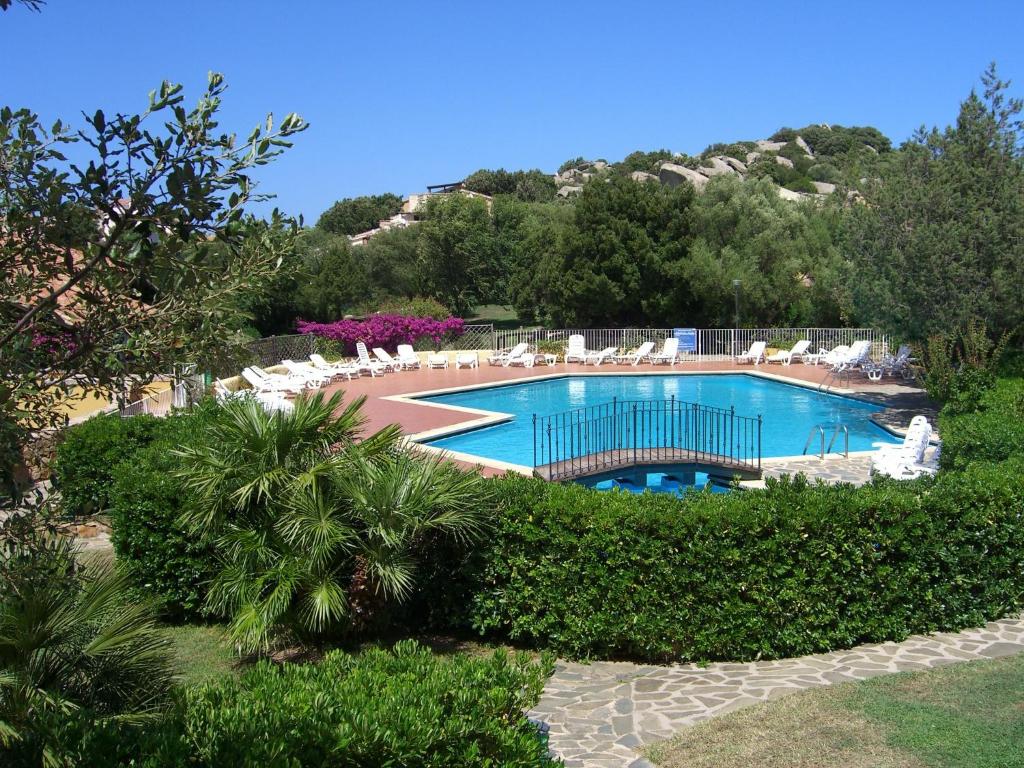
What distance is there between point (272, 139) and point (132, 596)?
353 cm

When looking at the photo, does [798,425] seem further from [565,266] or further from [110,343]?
[110,343]

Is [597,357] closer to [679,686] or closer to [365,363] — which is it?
[365,363]

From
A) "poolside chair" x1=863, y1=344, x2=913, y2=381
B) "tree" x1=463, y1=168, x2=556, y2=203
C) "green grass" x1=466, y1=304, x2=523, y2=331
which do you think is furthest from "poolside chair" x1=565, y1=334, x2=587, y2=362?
"tree" x1=463, y1=168, x2=556, y2=203

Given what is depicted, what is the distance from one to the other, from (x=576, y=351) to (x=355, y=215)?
196 ft

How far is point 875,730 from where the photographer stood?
529 cm

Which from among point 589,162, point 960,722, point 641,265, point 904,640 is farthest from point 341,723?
point 589,162

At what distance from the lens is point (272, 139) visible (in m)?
2.85

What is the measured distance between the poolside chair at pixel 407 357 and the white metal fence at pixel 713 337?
3829 mm

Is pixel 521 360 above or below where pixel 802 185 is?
below

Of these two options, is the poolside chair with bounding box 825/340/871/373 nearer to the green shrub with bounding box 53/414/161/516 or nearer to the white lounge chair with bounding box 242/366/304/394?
the white lounge chair with bounding box 242/366/304/394

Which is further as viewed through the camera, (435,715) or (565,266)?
(565,266)

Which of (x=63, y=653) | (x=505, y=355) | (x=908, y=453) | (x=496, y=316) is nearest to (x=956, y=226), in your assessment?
(x=908, y=453)

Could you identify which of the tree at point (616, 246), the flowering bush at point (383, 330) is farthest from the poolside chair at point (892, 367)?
the flowering bush at point (383, 330)

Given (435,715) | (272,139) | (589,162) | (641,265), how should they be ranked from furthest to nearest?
(589,162) → (641,265) → (435,715) → (272,139)
